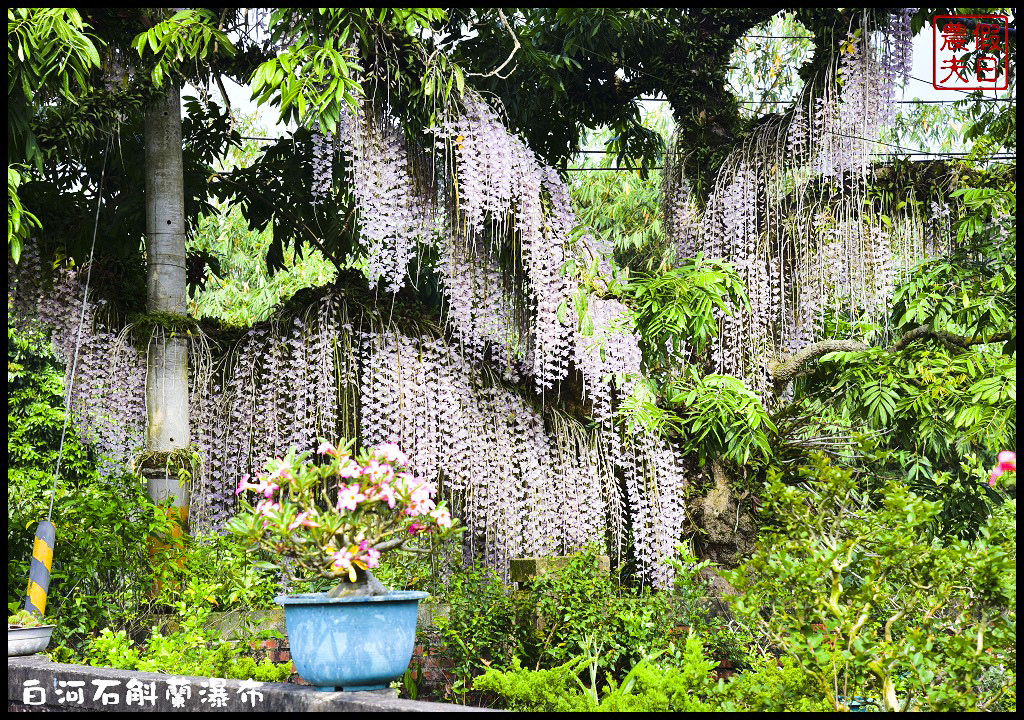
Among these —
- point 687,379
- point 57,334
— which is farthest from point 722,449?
point 57,334

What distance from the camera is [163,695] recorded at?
2686mm

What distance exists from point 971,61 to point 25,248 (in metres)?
4.61

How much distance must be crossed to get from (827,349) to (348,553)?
3.47 m

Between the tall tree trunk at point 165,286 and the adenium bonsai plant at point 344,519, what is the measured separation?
2116mm

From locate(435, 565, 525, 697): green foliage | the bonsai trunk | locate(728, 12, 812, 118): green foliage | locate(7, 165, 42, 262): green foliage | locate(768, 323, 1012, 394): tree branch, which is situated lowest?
locate(435, 565, 525, 697): green foliage

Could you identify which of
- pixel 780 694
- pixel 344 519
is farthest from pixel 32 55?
pixel 780 694

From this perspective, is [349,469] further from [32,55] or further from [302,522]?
[32,55]

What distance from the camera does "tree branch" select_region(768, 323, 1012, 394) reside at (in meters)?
5.07

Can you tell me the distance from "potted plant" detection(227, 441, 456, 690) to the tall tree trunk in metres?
2.12

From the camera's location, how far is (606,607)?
13.1ft

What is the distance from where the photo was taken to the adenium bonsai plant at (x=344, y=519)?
101 inches

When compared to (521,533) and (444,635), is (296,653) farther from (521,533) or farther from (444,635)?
(521,533)

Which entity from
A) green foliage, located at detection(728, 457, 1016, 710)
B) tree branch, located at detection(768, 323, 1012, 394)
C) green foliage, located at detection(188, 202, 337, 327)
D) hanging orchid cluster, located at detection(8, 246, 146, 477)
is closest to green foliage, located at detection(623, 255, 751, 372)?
tree branch, located at detection(768, 323, 1012, 394)

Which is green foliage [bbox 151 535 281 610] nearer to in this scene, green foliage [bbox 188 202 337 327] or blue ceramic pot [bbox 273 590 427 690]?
blue ceramic pot [bbox 273 590 427 690]
